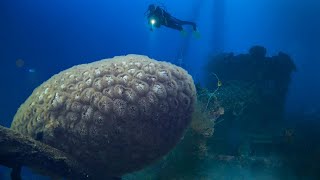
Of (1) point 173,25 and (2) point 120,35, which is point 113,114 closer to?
(1) point 173,25

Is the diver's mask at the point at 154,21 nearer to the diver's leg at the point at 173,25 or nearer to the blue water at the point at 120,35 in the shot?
the diver's leg at the point at 173,25

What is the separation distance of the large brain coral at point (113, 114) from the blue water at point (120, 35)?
1592cm

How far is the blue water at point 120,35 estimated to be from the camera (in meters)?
42.1

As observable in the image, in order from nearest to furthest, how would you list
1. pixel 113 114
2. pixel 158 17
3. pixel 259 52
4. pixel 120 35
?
pixel 113 114, pixel 158 17, pixel 259 52, pixel 120 35

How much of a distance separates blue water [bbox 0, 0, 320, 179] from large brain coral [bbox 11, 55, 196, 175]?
1592cm

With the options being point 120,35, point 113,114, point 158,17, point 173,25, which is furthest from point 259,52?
point 120,35

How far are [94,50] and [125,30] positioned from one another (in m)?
19.6

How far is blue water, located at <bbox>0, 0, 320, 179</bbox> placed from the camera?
42125 mm

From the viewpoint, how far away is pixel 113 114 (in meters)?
5.28

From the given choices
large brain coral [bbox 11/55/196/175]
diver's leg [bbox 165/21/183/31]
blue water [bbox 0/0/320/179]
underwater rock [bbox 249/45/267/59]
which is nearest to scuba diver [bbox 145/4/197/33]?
diver's leg [bbox 165/21/183/31]

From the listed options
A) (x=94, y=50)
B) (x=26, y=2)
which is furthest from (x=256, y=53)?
(x=94, y=50)

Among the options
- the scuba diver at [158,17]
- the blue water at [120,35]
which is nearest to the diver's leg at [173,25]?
the scuba diver at [158,17]

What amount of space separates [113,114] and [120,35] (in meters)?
83.2

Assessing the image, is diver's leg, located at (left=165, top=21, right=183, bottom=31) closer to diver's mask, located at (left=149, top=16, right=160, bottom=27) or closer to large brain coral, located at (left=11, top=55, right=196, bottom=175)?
diver's mask, located at (left=149, top=16, right=160, bottom=27)
